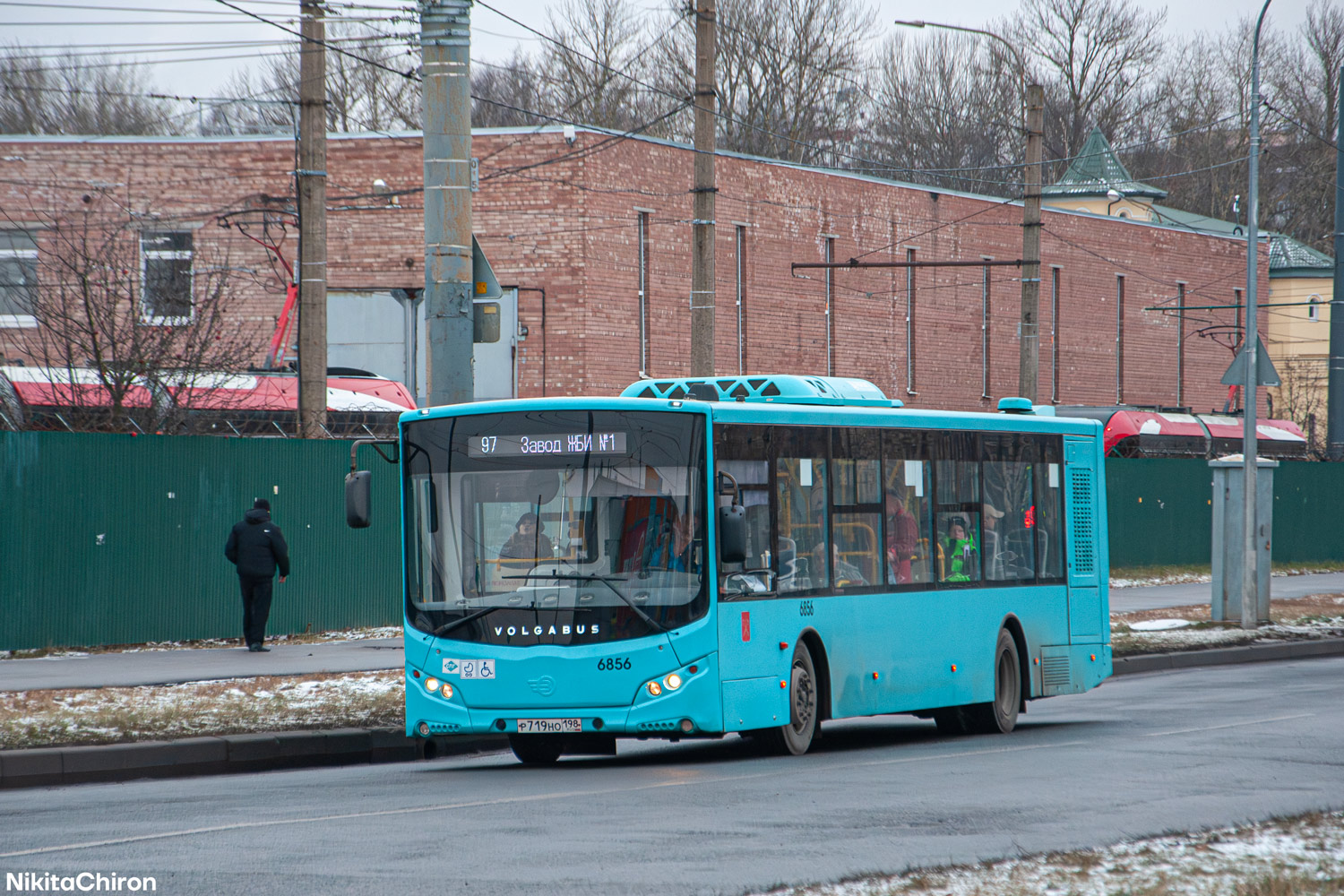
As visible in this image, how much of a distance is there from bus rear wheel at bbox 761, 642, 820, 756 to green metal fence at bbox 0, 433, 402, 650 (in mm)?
9787

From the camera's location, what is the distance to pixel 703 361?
22141 millimetres

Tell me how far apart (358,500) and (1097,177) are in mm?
60416

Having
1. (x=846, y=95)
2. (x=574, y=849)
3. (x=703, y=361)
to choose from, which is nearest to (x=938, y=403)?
(x=846, y=95)

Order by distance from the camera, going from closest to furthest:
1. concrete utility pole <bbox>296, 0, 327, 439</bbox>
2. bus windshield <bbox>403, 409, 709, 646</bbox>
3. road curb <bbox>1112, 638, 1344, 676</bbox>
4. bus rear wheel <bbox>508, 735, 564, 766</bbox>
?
bus windshield <bbox>403, 409, 709, 646</bbox> < bus rear wheel <bbox>508, 735, 564, 766</bbox> < concrete utility pole <bbox>296, 0, 327, 439</bbox> < road curb <bbox>1112, 638, 1344, 676</bbox>

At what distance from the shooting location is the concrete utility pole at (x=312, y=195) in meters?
18.9

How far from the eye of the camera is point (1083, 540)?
15.7m

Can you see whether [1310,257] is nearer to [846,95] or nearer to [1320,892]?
[846,95]

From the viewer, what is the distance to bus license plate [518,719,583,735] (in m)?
11.0

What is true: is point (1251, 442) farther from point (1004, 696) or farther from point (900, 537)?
point (900, 537)

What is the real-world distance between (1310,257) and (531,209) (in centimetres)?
4676

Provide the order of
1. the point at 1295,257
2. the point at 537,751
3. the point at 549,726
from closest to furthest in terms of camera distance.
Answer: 1. the point at 549,726
2. the point at 537,751
3. the point at 1295,257

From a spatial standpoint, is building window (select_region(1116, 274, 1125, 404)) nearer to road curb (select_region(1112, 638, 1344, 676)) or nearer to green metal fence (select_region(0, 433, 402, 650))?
road curb (select_region(1112, 638, 1344, 676))

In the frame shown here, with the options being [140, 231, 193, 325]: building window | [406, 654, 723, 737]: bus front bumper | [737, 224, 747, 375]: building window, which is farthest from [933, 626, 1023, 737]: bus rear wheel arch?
[737, 224, 747, 375]: building window

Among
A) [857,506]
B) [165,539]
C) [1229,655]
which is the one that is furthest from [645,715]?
[1229,655]
